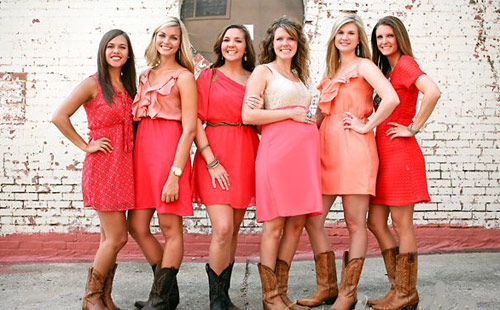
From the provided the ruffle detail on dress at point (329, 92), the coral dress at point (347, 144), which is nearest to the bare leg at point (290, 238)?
the coral dress at point (347, 144)

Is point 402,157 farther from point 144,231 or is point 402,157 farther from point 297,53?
point 144,231

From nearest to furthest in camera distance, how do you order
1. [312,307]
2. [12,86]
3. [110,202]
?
[110,202] < [312,307] < [12,86]

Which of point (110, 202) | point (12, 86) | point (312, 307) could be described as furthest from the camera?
point (12, 86)

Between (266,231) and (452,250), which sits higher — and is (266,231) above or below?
above

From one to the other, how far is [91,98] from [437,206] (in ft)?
12.0

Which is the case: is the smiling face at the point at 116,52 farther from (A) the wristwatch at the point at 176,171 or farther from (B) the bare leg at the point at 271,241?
(B) the bare leg at the point at 271,241

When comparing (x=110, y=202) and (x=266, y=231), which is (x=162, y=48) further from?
(x=266, y=231)

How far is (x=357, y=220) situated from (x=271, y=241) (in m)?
0.62

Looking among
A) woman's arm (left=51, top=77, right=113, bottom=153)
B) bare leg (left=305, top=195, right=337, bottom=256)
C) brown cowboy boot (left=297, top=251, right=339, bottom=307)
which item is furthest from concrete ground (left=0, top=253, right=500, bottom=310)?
woman's arm (left=51, top=77, right=113, bottom=153)

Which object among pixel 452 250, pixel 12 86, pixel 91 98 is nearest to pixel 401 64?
pixel 91 98

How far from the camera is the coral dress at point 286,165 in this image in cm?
337

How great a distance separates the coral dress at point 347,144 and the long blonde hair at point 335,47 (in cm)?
17

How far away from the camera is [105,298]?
3545 mm

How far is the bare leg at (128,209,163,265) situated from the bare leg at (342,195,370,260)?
136cm
